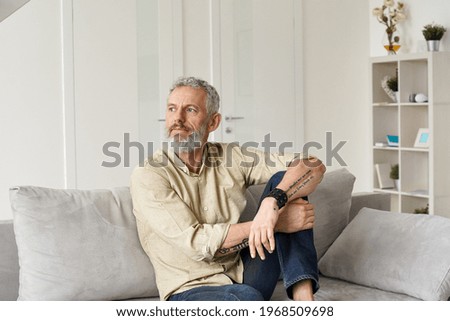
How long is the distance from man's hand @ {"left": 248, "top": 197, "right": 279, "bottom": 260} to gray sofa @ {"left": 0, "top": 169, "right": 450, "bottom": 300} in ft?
1.34

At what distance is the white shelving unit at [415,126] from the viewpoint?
572 cm

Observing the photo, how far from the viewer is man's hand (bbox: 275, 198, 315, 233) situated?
267cm

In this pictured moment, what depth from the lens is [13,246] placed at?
107 inches

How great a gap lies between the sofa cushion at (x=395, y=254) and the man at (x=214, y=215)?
42cm

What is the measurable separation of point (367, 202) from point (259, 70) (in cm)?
266

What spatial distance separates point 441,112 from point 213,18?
1914 mm

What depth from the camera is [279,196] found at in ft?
8.74

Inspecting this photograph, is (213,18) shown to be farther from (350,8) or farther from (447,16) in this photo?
(447,16)

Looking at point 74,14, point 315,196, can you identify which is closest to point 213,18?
point 74,14

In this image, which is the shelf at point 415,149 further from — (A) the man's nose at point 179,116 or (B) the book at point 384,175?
(A) the man's nose at point 179,116

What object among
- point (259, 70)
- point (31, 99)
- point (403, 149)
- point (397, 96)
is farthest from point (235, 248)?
point (397, 96)

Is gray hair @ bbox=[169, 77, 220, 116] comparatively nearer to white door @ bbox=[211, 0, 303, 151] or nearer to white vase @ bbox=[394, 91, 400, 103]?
white door @ bbox=[211, 0, 303, 151]

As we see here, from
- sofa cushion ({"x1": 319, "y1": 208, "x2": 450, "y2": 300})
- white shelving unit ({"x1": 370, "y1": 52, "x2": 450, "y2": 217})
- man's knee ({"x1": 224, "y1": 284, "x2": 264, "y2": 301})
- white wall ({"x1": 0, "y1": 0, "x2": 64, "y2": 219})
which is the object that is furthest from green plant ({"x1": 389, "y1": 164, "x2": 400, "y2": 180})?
man's knee ({"x1": 224, "y1": 284, "x2": 264, "y2": 301})
